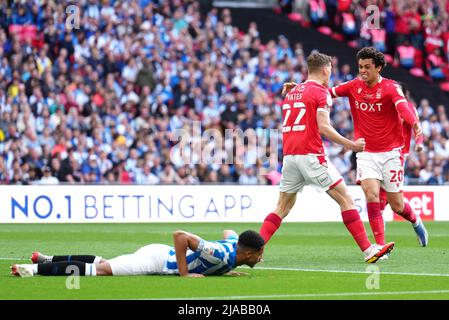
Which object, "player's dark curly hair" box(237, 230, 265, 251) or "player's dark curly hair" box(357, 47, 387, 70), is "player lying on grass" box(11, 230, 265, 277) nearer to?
"player's dark curly hair" box(237, 230, 265, 251)

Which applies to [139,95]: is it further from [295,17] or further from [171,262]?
[171,262]

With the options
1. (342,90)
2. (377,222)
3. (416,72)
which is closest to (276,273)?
(377,222)

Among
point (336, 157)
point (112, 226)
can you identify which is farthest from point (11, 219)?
point (336, 157)

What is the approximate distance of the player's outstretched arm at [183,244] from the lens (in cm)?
1055

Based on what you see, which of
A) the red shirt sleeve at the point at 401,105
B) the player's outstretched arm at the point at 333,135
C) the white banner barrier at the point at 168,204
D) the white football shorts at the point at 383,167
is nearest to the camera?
the player's outstretched arm at the point at 333,135

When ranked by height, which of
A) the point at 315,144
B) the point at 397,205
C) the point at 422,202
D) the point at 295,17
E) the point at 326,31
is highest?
the point at 295,17

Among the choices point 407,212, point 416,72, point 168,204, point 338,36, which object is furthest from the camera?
point 338,36

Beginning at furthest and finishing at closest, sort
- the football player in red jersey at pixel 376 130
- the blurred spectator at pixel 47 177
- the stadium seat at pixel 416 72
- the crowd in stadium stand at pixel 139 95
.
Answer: the stadium seat at pixel 416 72 < the crowd in stadium stand at pixel 139 95 < the blurred spectator at pixel 47 177 < the football player in red jersey at pixel 376 130

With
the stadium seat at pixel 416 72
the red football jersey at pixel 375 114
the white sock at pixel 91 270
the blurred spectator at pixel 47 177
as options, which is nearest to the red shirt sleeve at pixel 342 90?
the red football jersey at pixel 375 114

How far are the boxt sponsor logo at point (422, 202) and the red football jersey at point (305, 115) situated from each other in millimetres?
13434

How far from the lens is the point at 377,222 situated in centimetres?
1376

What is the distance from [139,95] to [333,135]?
614 inches

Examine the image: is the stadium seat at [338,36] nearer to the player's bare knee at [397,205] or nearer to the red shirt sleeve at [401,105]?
the player's bare knee at [397,205]

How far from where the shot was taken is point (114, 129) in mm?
26250
